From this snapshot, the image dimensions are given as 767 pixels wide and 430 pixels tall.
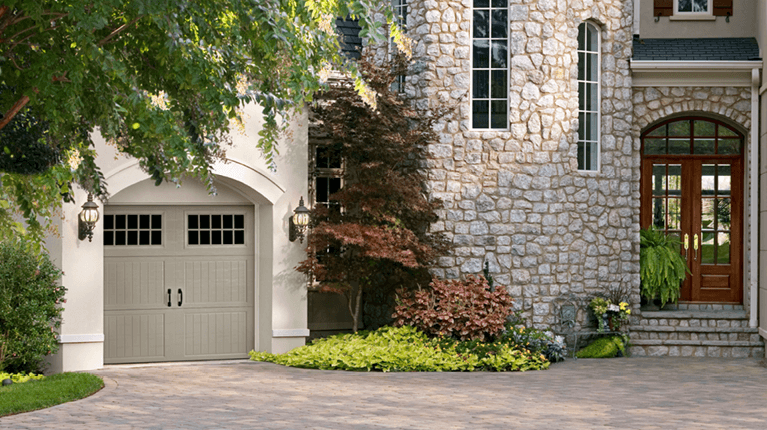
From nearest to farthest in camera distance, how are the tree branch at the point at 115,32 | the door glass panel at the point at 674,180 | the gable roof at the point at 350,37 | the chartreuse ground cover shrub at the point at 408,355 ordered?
1. the tree branch at the point at 115,32
2. the chartreuse ground cover shrub at the point at 408,355
3. the gable roof at the point at 350,37
4. the door glass panel at the point at 674,180

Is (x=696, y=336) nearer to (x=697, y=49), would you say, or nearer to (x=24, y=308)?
(x=697, y=49)

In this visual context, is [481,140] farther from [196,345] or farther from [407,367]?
[196,345]

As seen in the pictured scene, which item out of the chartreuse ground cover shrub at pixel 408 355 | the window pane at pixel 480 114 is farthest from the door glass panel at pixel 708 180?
the chartreuse ground cover shrub at pixel 408 355

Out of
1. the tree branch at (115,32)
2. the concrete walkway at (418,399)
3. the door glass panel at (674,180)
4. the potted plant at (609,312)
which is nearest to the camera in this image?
the tree branch at (115,32)

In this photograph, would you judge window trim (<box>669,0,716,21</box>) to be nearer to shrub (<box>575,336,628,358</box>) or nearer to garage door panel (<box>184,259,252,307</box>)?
shrub (<box>575,336,628,358</box>)

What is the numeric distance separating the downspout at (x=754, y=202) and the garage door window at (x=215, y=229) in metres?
7.73

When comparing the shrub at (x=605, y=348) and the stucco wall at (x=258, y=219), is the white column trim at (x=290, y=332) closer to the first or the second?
the stucco wall at (x=258, y=219)

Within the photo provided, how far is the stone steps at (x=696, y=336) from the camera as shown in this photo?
12.6 m

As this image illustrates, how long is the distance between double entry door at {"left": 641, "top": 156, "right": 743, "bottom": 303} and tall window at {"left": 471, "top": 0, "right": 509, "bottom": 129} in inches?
117

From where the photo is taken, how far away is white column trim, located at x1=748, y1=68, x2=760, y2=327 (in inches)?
503

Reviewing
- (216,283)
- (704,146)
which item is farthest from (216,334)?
(704,146)

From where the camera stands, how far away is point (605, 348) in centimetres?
1233

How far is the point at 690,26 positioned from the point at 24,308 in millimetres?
10856

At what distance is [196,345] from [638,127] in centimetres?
748
